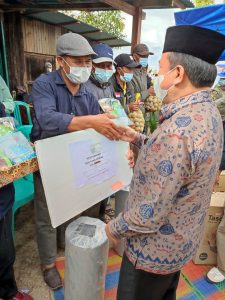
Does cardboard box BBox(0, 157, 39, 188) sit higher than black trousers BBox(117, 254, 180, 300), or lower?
higher

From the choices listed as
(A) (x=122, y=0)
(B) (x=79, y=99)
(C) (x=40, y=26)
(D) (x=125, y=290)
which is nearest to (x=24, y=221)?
(B) (x=79, y=99)

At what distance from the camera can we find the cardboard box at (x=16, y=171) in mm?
1343

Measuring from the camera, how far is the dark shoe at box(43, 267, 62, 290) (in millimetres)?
2176

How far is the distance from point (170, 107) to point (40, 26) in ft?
23.2

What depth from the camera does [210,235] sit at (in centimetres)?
256

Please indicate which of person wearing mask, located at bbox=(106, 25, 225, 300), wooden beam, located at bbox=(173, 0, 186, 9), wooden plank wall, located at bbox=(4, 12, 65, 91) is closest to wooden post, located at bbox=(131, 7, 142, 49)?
wooden beam, located at bbox=(173, 0, 186, 9)

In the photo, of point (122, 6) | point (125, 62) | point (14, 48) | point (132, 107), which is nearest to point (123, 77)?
point (125, 62)

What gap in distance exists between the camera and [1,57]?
5.85 meters

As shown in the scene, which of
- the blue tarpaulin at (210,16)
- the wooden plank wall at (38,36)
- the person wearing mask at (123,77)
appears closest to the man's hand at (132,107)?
the person wearing mask at (123,77)

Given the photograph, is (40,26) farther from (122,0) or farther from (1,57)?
(122,0)

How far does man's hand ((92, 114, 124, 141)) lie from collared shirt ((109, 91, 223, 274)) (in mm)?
571

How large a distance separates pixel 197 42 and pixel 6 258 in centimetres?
174

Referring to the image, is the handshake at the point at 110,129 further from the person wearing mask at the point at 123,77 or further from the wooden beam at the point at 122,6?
the wooden beam at the point at 122,6

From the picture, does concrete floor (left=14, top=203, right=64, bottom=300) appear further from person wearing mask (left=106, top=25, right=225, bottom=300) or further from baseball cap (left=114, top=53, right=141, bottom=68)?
baseball cap (left=114, top=53, right=141, bottom=68)
